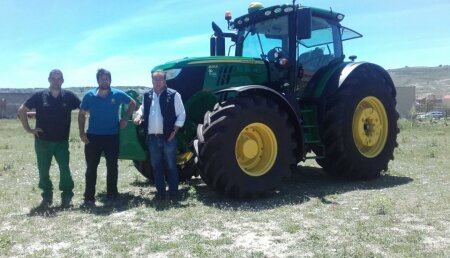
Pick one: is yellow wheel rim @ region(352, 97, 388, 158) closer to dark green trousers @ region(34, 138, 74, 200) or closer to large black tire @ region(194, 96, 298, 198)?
large black tire @ region(194, 96, 298, 198)

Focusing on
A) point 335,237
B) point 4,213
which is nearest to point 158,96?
point 4,213

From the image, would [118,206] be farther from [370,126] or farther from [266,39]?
[370,126]

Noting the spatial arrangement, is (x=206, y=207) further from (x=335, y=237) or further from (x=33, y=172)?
(x=33, y=172)

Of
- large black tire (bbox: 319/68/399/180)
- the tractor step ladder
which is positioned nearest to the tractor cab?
the tractor step ladder

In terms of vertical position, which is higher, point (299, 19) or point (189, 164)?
point (299, 19)

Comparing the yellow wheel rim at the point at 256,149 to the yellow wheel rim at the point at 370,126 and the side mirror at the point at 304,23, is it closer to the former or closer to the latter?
the side mirror at the point at 304,23

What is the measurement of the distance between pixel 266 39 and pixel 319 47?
100cm

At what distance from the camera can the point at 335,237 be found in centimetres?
479

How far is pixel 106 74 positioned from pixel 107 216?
74.7 inches

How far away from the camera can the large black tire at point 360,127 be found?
774cm

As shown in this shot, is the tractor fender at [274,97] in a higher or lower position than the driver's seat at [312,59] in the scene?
lower

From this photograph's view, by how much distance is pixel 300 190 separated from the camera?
7391mm

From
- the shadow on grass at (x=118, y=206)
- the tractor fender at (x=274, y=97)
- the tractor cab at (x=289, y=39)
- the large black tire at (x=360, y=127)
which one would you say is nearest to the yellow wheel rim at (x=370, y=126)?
the large black tire at (x=360, y=127)

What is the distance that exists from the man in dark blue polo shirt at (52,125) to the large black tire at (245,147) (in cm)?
204
